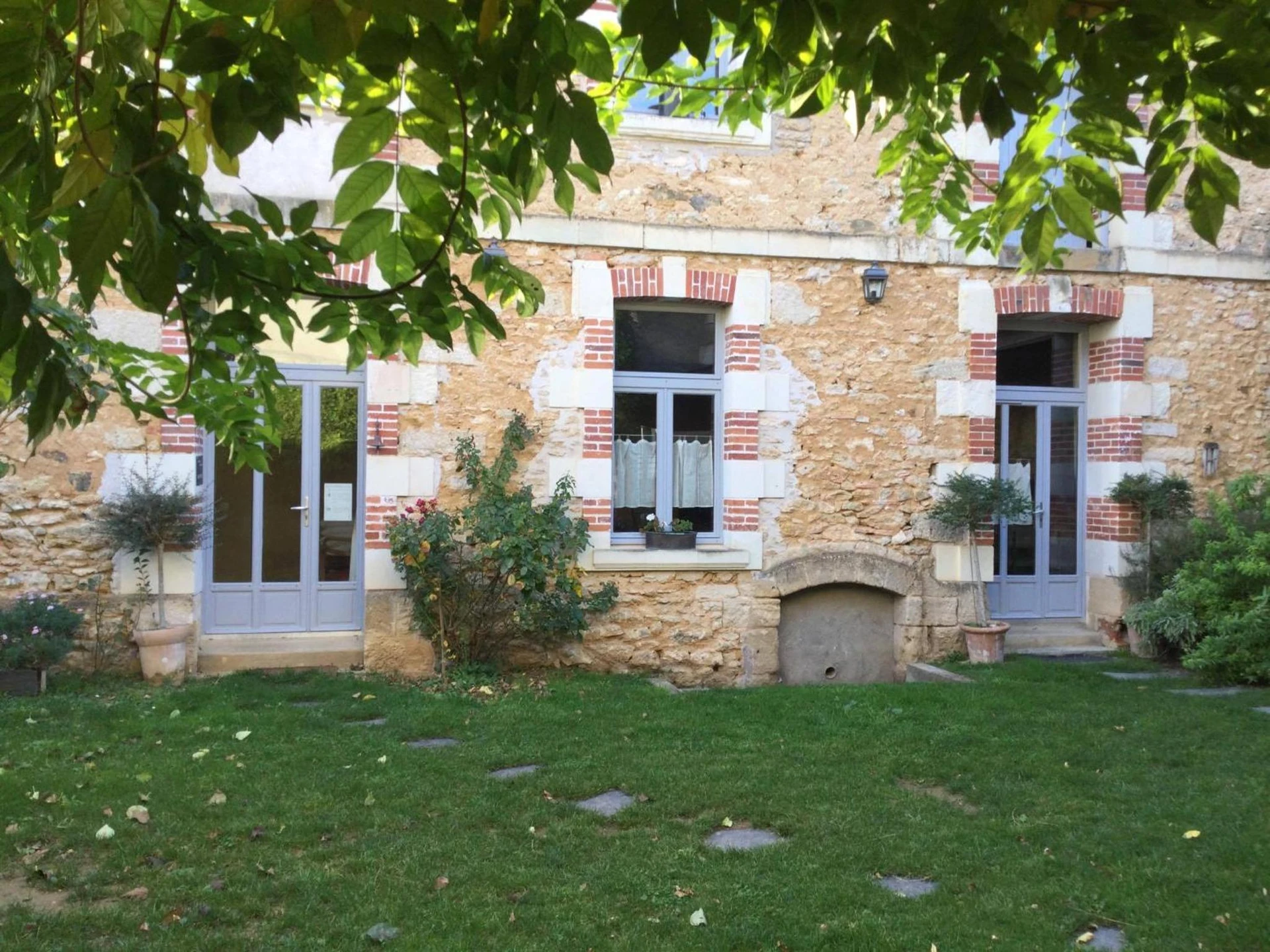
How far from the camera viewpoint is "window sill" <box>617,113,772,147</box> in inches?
296

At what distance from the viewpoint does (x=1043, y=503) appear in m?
8.65

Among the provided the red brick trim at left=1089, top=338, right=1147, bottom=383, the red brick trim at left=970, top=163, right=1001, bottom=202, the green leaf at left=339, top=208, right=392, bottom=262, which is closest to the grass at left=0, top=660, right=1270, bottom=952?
the green leaf at left=339, top=208, right=392, bottom=262

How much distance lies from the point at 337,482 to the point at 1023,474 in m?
5.57

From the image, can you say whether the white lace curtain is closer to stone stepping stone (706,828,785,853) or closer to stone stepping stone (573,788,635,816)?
stone stepping stone (573,788,635,816)

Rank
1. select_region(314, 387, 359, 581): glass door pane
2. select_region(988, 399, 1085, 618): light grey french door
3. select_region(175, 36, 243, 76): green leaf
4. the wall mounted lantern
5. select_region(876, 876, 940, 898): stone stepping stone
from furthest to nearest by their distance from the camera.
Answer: select_region(988, 399, 1085, 618): light grey french door, the wall mounted lantern, select_region(314, 387, 359, 581): glass door pane, select_region(876, 876, 940, 898): stone stepping stone, select_region(175, 36, 243, 76): green leaf

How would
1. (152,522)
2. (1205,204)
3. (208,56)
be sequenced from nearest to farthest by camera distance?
(208,56) < (1205,204) < (152,522)

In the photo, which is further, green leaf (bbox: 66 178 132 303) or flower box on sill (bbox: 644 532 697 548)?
flower box on sill (bbox: 644 532 697 548)

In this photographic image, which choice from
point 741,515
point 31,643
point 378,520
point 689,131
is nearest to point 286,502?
point 378,520

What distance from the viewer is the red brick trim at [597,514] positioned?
295 inches

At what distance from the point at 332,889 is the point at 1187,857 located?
9.95ft

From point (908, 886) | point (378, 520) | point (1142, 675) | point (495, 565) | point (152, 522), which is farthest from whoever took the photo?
point (1142, 675)

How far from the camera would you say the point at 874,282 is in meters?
7.77

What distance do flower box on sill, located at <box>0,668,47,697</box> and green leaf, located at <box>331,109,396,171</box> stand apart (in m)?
5.66

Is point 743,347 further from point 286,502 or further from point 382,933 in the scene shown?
point 382,933
